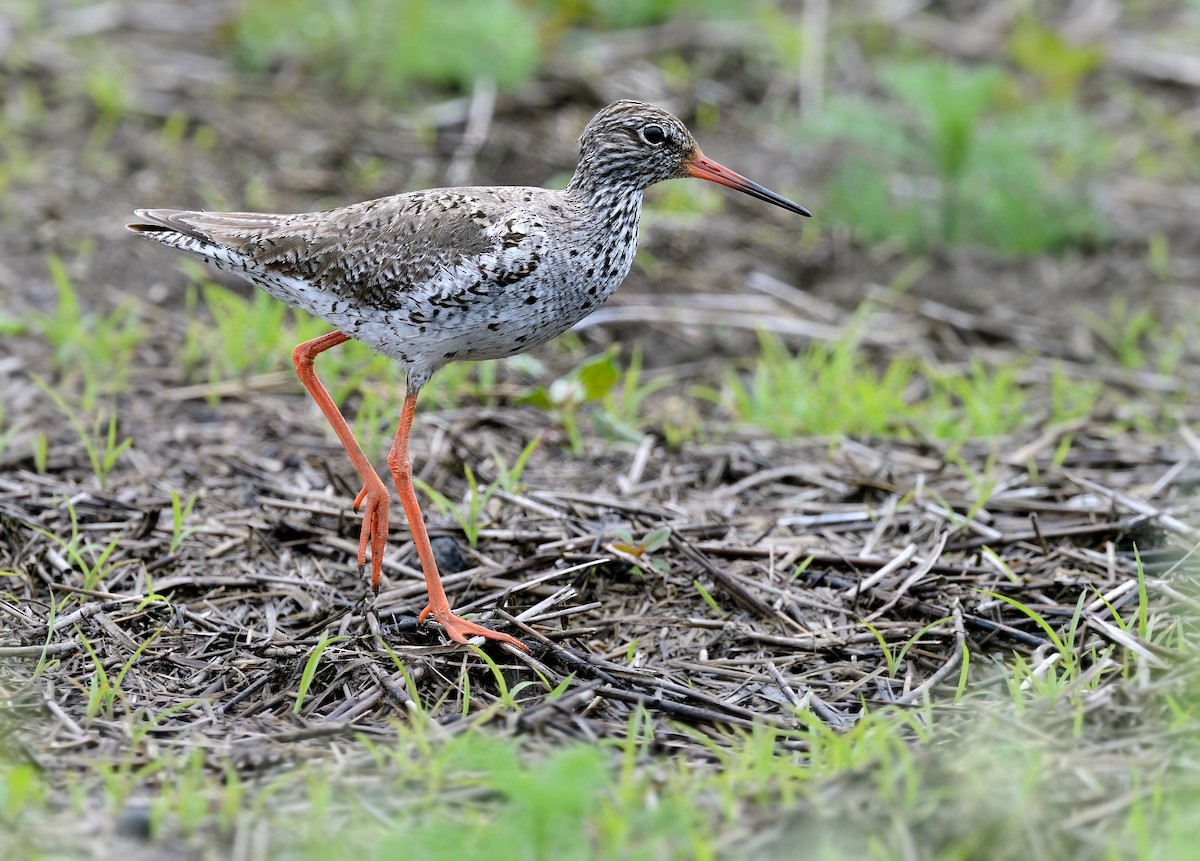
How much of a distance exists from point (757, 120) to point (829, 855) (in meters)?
8.93

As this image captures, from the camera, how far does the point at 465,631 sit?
17.9 ft

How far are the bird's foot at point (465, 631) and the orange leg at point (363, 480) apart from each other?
45 cm

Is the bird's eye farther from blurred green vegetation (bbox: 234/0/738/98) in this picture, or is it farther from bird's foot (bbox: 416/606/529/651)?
blurred green vegetation (bbox: 234/0/738/98)

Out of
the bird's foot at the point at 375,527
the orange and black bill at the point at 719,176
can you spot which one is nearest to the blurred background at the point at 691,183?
the orange and black bill at the point at 719,176

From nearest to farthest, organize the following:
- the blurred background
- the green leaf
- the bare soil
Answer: the bare soil
the green leaf
the blurred background

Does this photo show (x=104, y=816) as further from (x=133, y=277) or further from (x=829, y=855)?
(x=133, y=277)

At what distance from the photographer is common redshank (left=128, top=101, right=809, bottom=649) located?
5.61 meters

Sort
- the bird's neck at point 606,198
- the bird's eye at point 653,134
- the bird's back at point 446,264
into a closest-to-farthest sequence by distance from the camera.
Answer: the bird's back at point 446,264
the bird's neck at point 606,198
the bird's eye at point 653,134

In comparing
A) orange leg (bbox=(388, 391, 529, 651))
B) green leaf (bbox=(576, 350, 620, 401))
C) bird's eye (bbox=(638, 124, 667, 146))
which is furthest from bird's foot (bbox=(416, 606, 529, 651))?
bird's eye (bbox=(638, 124, 667, 146))

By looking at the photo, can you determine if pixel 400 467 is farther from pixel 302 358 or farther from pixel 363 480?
pixel 302 358

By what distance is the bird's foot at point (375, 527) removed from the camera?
229 inches

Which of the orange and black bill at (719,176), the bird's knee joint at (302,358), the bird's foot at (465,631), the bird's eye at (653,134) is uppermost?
the bird's eye at (653,134)

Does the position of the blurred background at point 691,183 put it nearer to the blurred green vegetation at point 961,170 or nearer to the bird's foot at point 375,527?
the blurred green vegetation at point 961,170

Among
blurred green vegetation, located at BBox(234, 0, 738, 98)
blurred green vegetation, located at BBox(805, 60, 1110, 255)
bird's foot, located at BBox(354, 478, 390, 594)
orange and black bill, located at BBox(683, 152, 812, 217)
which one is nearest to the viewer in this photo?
bird's foot, located at BBox(354, 478, 390, 594)
